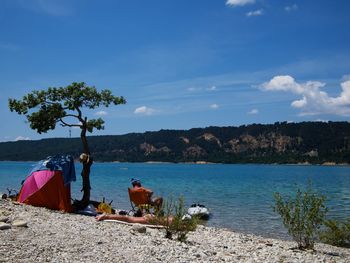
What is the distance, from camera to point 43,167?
15.4 meters

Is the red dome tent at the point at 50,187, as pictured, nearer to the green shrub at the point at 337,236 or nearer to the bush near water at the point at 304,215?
the bush near water at the point at 304,215

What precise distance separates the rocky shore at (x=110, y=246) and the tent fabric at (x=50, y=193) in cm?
194

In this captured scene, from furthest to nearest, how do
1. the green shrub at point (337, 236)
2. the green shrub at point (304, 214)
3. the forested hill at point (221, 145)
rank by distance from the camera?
the forested hill at point (221, 145)
the green shrub at point (337, 236)
the green shrub at point (304, 214)

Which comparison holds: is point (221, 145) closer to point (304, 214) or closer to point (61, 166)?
point (61, 166)

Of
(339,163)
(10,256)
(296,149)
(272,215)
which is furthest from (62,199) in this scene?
(296,149)

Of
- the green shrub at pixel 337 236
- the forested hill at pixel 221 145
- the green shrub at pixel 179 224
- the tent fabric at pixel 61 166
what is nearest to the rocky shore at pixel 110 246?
the green shrub at pixel 179 224

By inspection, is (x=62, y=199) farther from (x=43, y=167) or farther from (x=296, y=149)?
(x=296, y=149)

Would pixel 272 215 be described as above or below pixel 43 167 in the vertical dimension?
below

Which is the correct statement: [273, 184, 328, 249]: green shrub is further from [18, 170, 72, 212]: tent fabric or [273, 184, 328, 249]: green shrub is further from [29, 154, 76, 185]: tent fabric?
[29, 154, 76, 185]: tent fabric

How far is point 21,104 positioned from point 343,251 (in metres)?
11.9

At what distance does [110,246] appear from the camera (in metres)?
8.82

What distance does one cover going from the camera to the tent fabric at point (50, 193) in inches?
587

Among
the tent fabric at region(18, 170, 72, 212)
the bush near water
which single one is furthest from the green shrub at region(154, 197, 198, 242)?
the tent fabric at region(18, 170, 72, 212)

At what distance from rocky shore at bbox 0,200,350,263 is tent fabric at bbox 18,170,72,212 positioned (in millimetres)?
1943
